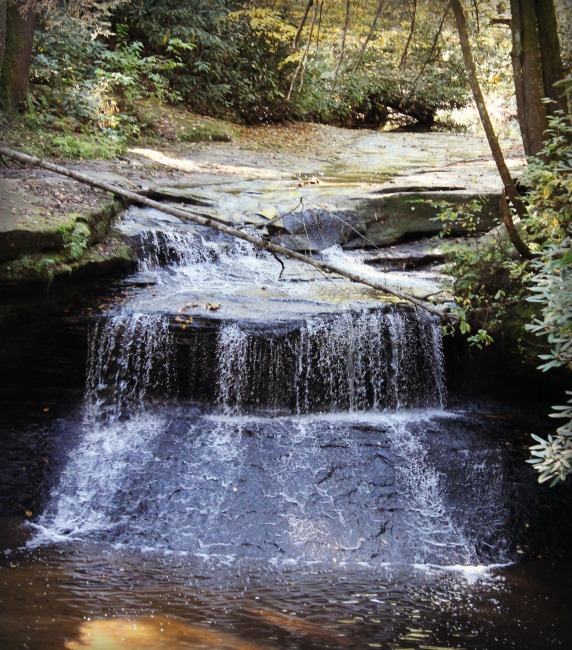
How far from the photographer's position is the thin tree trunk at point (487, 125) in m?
5.34

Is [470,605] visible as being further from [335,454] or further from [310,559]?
[335,454]

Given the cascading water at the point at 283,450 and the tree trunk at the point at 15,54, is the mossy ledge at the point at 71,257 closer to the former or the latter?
the cascading water at the point at 283,450

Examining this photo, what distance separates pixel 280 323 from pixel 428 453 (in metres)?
2.04

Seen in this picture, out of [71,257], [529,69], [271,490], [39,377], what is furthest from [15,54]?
[271,490]

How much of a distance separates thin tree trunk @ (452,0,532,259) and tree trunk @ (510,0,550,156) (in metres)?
0.64

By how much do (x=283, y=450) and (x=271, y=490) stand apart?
0.50m

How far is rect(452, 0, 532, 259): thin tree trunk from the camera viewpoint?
5.34 meters

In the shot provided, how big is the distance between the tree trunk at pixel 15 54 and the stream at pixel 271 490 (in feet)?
12.2

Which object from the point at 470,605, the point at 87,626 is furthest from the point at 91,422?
the point at 470,605

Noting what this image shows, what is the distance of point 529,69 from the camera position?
6.45 m

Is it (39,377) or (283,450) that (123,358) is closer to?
(39,377)

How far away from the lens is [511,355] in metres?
7.29

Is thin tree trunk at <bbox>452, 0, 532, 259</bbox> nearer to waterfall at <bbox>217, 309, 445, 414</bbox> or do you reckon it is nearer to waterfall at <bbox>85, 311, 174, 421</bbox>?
waterfall at <bbox>217, 309, 445, 414</bbox>

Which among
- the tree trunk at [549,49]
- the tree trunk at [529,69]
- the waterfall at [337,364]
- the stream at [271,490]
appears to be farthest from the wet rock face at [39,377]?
the tree trunk at [549,49]
